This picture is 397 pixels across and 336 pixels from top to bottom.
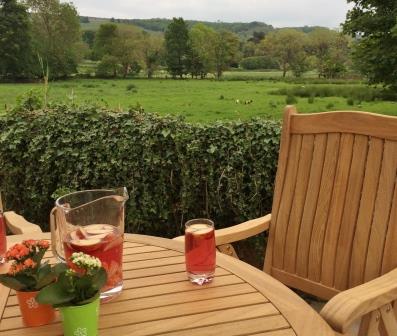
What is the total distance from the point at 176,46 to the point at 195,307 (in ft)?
86.9

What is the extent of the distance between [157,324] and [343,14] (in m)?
14.8

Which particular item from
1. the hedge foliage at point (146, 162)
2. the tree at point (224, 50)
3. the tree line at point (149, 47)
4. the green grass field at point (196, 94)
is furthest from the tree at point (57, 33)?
the hedge foliage at point (146, 162)

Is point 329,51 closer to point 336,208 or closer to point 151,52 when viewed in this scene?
point 151,52

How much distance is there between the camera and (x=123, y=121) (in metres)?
2.92

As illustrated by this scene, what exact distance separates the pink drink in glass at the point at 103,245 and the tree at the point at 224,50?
24.5 m

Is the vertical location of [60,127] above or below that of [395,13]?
below

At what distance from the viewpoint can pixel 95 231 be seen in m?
1.02

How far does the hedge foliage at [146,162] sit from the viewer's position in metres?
2.79

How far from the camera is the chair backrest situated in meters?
1.36

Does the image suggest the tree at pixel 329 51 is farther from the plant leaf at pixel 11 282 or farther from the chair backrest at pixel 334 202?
the plant leaf at pixel 11 282

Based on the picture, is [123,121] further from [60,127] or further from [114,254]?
[114,254]

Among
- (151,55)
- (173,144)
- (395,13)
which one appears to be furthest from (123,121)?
(151,55)

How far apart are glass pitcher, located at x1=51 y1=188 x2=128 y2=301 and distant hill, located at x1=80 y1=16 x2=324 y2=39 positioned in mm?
25723

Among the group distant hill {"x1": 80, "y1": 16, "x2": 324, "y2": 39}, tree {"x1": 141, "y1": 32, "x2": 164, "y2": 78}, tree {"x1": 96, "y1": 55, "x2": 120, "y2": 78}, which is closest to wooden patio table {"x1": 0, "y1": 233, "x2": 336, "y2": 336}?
tree {"x1": 96, "y1": 55, "x2": 120, "y2": 78}
